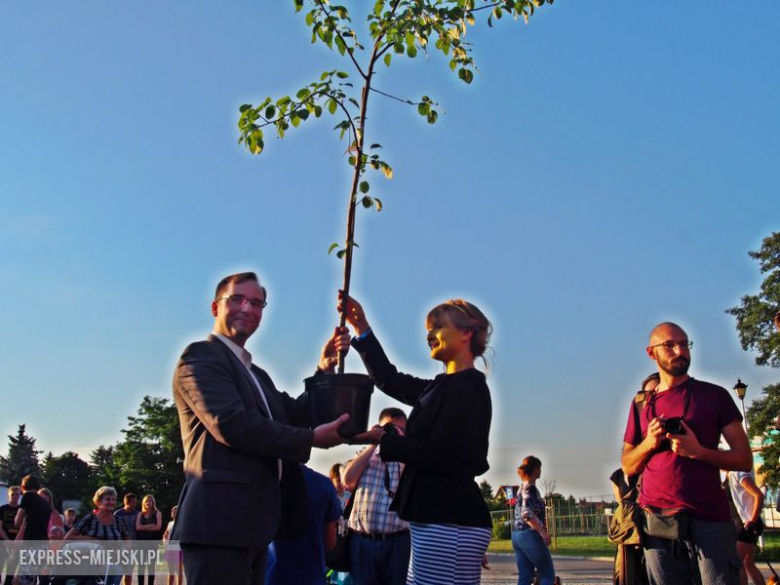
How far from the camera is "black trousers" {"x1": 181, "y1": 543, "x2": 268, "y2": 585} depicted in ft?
11.3

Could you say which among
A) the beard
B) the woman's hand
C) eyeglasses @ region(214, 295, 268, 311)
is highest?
the woman's hand

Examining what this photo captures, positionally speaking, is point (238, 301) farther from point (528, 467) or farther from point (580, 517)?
point (580, 517)

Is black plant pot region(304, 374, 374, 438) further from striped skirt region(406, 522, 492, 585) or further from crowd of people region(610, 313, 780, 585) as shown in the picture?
crowd of people region(610, 313, 780, 585)

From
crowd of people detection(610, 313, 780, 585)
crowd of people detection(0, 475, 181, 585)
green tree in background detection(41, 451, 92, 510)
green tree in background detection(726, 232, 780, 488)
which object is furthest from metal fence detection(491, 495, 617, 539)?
green tree in background detection(41, 451, 92, 510)

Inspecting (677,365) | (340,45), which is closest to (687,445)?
(677,365)

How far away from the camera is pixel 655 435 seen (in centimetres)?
462

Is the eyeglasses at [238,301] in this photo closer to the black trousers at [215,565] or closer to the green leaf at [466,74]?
the black trousers at [215,565]

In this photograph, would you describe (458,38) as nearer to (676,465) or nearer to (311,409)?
(311,409)

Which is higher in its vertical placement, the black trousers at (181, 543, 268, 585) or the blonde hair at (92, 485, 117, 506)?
the blonde hair at (92, 485, 117, 506)

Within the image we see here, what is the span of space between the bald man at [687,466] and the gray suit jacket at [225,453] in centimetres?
212

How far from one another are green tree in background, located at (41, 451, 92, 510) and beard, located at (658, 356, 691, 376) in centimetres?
9565

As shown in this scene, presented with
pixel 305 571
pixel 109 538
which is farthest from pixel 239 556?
pixel 109 538

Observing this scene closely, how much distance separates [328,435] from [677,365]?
2.18 m

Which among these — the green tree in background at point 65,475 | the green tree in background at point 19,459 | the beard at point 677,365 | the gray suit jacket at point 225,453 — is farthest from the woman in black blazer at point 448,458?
the green tree in background at point 19,459
